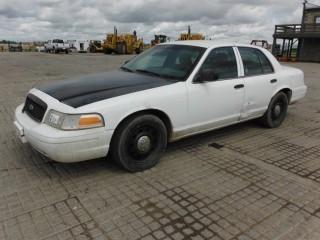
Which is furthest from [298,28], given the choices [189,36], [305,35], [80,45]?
[80,45]

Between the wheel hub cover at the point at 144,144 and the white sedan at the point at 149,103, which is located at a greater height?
the white sedan at the point at 149,103

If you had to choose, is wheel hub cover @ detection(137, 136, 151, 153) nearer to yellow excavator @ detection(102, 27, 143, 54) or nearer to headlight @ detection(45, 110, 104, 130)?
headlight @ detection(45, 110, 104, 130)

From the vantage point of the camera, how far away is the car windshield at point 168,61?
166 inches

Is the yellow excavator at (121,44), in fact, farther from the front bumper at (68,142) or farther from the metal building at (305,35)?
the front bumper at (68,142)

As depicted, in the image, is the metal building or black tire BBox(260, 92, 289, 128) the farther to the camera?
the metal building

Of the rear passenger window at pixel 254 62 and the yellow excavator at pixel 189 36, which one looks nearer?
the rear passenger window at pixel 254 62

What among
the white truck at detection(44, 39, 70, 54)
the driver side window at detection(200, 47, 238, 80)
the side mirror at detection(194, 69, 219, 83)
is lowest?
the side mirror at detection(194, 69, 219, 83)

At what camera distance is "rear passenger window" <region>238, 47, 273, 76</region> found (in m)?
4.89

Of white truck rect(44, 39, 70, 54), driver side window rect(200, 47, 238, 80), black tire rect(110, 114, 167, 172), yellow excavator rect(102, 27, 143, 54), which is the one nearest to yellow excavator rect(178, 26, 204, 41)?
yellow excavator rect(102, 27, 143, 54)

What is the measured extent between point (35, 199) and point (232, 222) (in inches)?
78.6

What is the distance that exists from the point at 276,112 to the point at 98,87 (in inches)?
142

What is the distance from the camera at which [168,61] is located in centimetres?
454

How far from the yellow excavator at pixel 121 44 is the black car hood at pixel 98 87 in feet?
117

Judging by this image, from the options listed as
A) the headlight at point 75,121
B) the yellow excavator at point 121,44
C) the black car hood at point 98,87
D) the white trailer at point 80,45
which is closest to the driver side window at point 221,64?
the black car hood at point 98,87
